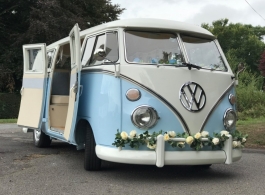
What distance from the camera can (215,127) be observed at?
6.27 meters

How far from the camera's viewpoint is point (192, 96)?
6109mm

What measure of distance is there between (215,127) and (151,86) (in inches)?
44.4

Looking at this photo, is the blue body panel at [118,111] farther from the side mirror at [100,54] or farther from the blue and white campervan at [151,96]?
the side mirror at [100,54]

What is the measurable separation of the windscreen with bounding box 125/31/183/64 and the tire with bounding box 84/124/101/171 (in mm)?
1305

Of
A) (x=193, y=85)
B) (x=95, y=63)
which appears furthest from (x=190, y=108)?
(x=95, y=63)

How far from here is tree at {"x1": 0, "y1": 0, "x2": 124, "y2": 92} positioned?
68.9 ft

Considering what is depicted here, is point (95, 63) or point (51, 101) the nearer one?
point (95, 63)

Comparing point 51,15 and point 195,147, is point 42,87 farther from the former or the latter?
point 51,15

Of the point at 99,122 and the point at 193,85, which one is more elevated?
the point at 193,85

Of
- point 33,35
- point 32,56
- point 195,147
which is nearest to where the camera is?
point 195,147

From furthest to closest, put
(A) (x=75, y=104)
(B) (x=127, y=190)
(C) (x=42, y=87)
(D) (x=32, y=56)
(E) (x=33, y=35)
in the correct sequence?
1. (E) (x=33, y=35)
2. (D) (x=32, y=56)
3. (C) (x=42, y=87)
4. (A) (x=75, y=104)
5. (B) (x=127, y=190)

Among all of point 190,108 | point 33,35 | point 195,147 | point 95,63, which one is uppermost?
point 33,35

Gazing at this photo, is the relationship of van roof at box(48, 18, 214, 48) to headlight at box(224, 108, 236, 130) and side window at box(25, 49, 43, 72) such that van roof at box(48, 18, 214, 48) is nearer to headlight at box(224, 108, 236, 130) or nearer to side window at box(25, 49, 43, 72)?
headlight at box(224, 108, 236, 130)

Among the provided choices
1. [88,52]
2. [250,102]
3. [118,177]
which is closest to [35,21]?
[250,102]
